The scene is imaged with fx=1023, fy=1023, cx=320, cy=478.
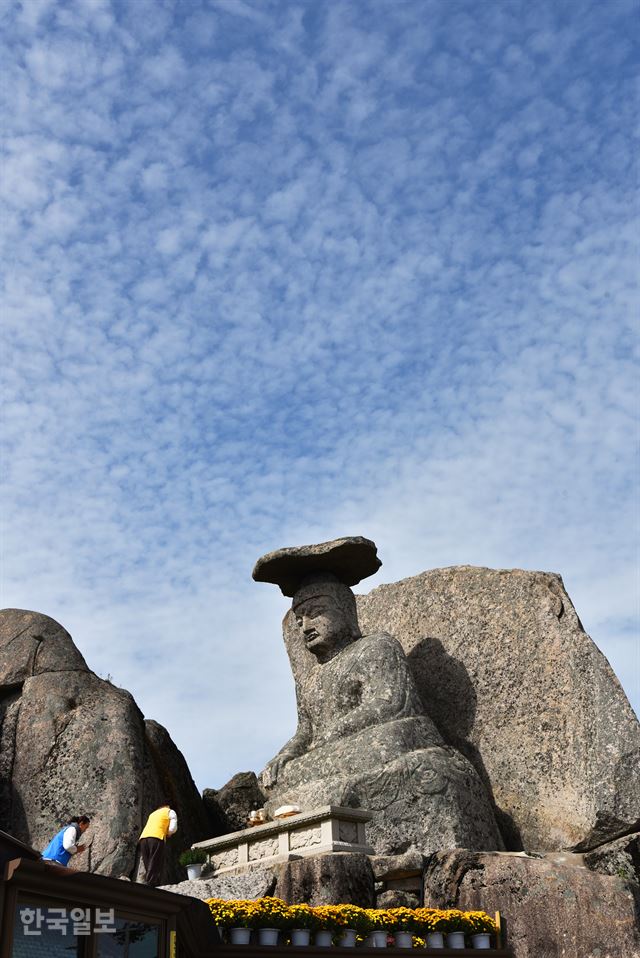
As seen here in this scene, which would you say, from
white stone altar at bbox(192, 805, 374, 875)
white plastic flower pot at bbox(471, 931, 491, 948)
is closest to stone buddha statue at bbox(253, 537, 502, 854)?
white stone altar at bbox(192, 805, 374, 875)

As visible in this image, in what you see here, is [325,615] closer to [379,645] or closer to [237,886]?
[379,645]

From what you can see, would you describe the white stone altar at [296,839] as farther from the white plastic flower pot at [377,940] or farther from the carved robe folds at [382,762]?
the white plastic flower pot at [377,940]

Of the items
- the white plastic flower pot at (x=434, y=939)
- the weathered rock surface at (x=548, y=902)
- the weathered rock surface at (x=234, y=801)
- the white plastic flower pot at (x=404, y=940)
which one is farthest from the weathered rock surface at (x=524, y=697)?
the white plastic flower pot at (x=404, y=940)

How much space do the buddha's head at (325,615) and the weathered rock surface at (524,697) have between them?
163 cm

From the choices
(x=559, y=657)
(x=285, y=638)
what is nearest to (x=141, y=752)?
(x=285, y=638)

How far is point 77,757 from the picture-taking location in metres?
14.6

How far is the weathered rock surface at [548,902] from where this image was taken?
10672 mm

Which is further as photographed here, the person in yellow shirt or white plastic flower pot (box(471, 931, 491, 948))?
white plastic flower pot (box(471, 931, 491, 948))

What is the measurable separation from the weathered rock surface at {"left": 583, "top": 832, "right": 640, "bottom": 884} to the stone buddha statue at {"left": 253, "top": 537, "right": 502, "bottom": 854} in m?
1.30

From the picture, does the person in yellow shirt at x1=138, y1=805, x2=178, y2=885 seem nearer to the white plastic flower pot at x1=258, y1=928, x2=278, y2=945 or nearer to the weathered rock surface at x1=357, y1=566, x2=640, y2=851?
the white plastic flower pot at x1=258, y1=928, x2=278, y2=945

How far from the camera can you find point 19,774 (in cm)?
1473

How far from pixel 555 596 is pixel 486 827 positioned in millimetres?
4231

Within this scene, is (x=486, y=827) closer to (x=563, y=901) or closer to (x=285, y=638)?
(x=563, y=901)

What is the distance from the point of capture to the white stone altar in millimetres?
11734
